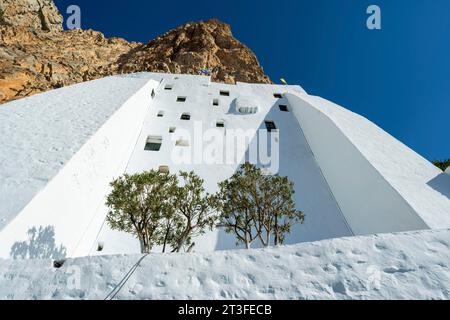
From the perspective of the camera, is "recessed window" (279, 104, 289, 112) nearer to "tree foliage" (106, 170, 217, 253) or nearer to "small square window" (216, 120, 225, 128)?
"small square window" (216, 120, 225, 128)

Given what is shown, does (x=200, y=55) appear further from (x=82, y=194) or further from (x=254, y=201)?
(x=254, y=201)

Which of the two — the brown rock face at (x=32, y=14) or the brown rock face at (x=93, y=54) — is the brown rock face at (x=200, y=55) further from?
the brown rock face at (x=32, y=14)

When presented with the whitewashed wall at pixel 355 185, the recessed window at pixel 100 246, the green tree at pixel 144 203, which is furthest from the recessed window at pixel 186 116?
the green tree at pixel 144 203

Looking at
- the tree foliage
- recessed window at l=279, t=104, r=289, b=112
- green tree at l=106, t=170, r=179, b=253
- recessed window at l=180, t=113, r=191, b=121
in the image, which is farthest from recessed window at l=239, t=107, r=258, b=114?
green tree at l=106, t=170, r=179, b=253

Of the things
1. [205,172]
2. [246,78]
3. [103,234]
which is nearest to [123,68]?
[246,78]

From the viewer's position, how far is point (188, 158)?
1245 cm

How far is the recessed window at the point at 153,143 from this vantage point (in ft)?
42.3

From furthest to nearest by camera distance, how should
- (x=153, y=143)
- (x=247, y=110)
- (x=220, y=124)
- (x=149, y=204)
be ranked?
1. (x=247, y=110)
2. (x=220, y=124)
3. (x=153, y=143)
4. (x=149, y=204)

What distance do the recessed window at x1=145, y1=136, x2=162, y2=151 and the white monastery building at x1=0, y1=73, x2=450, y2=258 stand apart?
0.07 metres

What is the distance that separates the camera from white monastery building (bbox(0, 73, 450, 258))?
669cm

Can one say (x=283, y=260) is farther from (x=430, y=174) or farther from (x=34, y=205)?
(x=430, y=174)

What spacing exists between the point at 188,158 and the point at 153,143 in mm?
1848

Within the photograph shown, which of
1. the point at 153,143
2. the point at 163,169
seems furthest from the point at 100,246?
the point at 153,143

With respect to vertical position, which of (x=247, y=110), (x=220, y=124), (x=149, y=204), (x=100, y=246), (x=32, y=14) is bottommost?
(x=100, y=246)
